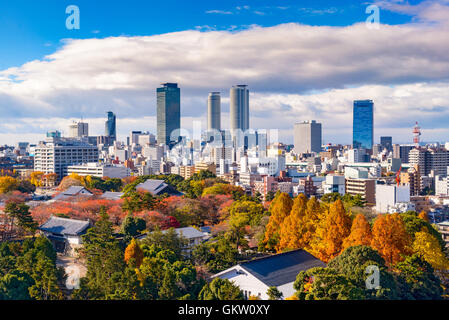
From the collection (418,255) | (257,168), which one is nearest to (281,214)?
(418,255)

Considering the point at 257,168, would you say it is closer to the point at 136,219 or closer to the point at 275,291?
the point at 136,219

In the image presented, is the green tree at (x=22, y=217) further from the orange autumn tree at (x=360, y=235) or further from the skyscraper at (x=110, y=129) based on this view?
the skyscraper at (x=110, y=129)

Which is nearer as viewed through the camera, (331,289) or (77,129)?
(331,289)

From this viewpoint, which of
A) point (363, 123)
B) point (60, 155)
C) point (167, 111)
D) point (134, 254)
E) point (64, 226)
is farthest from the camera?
point (363, 123)

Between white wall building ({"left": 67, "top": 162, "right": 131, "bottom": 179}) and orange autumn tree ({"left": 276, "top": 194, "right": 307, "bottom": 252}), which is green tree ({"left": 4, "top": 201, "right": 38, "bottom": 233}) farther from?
white wall building ({"left": 67, "top": 162, "right": 131, "bottom": 179})

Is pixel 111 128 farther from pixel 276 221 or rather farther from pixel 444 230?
pixel 276 221

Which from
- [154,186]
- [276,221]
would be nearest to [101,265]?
[276,221]
